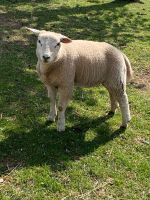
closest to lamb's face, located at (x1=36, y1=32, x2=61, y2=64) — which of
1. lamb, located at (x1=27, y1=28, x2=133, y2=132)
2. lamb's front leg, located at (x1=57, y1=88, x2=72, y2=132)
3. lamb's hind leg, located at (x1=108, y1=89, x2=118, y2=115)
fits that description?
lamb, located at (x1=27, y1=28, x2=133, y2=132)

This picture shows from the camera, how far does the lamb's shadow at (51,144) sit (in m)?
6.19

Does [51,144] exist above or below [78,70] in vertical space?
below

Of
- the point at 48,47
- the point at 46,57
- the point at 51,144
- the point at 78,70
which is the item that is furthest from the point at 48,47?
the point at 51,144

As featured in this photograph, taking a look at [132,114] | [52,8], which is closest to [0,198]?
[132,114]

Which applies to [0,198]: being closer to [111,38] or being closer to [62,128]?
[62,128]

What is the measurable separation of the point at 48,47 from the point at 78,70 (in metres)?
0.94

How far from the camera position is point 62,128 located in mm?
6906

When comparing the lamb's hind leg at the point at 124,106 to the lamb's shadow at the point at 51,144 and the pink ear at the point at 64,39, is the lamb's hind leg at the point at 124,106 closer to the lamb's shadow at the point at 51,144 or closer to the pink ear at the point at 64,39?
the lamb's shadow at the point at 51,144

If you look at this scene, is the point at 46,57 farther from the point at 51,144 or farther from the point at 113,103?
the point at 113,103

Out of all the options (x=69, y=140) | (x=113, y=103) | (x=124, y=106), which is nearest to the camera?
(x=69, y=140)

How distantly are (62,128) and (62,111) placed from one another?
31 centimetres

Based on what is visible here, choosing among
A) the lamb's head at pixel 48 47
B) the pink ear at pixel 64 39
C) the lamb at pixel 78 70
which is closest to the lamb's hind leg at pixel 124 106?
the lamb at pixel 78 70

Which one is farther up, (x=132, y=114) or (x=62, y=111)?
(x=62, y=111)

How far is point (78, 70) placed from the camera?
6781mm
